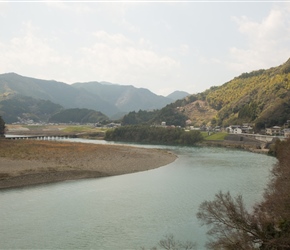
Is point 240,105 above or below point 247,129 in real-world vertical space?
above

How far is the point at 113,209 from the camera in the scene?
2191 cm

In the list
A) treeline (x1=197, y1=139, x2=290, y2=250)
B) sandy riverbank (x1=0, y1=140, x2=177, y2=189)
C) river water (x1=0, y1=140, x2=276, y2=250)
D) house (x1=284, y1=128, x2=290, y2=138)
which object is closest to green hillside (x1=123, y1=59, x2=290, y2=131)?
house (x1=284, y1=128, x2=290, y2=138)

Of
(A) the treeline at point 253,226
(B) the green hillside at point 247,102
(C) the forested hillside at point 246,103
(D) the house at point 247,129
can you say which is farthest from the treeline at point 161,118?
(A) the treeline at point 253,226

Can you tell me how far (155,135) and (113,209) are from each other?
7361 cm

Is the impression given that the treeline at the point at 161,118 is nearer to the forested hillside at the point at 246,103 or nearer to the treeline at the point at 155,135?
the forested hillside at the point at 246,103

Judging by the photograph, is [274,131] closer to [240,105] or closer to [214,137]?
[214,137]

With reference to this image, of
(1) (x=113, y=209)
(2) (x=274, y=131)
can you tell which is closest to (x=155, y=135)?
(2) (x=274, y=131)

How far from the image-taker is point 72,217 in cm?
2014

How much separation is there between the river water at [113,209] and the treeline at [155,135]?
2020 inches

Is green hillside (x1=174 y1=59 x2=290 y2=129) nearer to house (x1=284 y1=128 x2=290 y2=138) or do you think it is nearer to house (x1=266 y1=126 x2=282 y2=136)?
house (x1=266 y1=126 x2=282 y2=136)

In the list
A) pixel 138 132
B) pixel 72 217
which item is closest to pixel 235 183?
pixel 72 217

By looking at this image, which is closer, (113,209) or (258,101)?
(113,209)

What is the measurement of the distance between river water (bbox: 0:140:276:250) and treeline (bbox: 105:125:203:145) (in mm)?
51304

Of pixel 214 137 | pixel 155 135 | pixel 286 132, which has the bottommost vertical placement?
pixel 155 135
